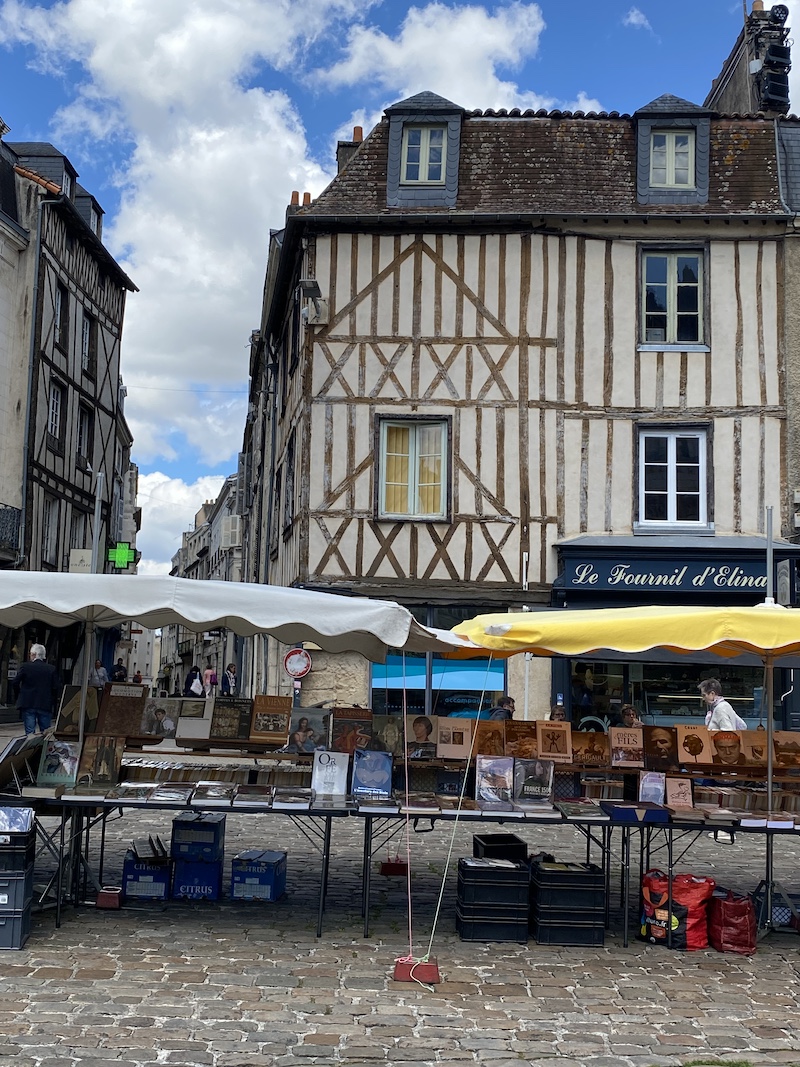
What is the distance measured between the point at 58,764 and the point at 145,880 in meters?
0.97

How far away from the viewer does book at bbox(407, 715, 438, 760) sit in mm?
7543

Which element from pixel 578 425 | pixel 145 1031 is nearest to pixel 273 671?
pixel 578 425

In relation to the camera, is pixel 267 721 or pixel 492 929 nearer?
pixel 492 929

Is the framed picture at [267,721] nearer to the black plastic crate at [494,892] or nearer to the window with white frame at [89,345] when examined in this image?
the black plastic crate at [494,892]

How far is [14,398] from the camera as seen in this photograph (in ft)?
74.6

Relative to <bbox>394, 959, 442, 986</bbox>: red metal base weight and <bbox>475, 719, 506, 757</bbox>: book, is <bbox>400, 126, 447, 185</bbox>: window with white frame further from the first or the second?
<bbox>394, 959, 442, 986</bbox>: red metal base weight

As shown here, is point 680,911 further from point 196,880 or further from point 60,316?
point 60,316

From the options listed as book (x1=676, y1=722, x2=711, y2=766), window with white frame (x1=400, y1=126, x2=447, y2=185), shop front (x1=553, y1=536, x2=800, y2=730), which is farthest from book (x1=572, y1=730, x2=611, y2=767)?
window with white frame (x1=400, y1=126, x2=447, y2=185)

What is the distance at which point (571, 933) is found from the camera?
22.3 feet

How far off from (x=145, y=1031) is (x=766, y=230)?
1360 cm

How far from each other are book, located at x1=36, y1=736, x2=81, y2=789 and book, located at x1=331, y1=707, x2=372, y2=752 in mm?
1614

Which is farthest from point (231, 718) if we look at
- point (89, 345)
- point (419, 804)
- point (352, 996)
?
point (89, 345)

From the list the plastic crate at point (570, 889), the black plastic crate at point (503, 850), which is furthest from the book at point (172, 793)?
the plastic crate at point (570, 889)

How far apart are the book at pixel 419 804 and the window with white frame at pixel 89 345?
70.2ft
